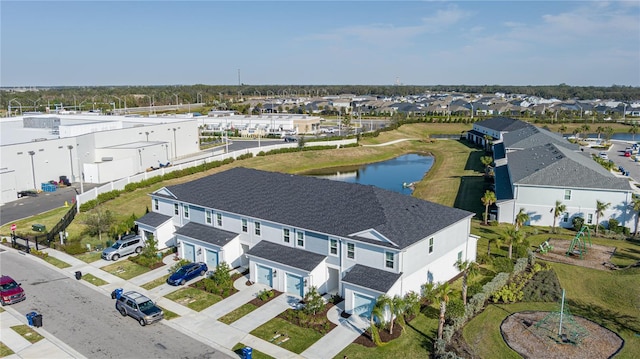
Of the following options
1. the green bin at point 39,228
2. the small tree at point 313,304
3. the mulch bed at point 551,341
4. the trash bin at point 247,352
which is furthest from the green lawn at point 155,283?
the mulch bed at point 551,341

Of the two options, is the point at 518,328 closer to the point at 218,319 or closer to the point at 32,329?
the point at 218,319

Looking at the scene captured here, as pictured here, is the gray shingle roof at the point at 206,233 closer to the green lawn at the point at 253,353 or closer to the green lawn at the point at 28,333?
the green lawn at the point at 253,353

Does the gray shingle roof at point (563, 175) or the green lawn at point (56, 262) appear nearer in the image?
the green lawn at point (56, 262)

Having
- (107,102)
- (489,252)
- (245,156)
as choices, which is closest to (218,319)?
(489,252)

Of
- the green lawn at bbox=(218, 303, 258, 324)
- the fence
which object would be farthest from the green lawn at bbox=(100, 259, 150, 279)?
the fence

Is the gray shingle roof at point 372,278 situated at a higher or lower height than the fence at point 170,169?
lower

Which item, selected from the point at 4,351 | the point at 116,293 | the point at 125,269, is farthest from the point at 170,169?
the point at 4,351
